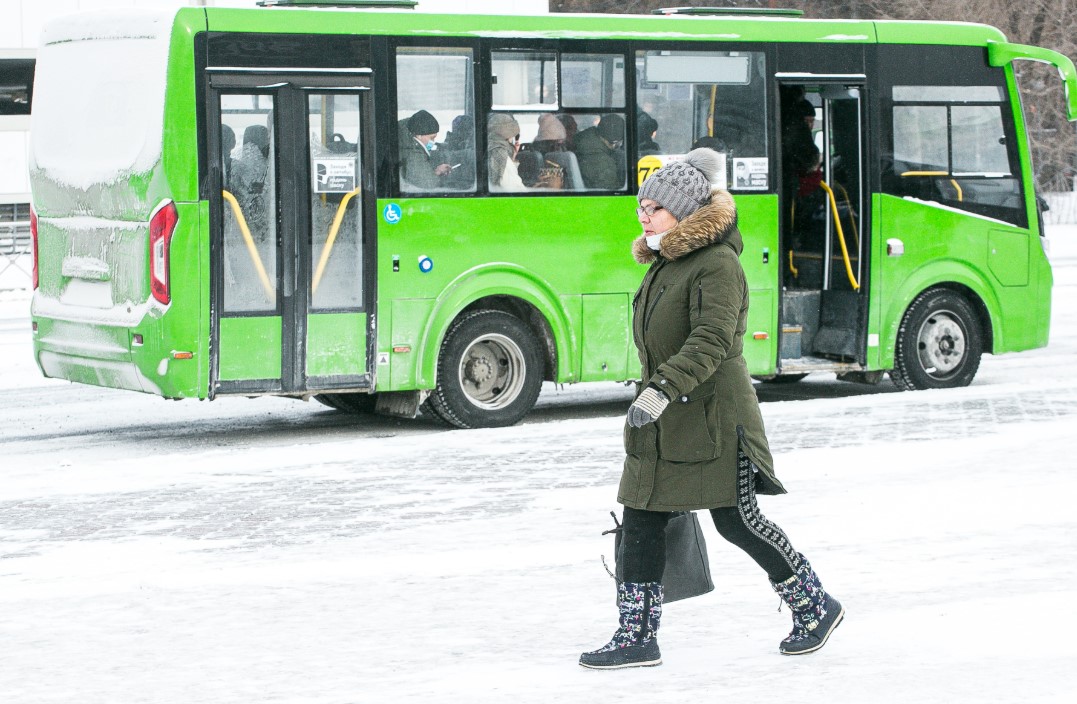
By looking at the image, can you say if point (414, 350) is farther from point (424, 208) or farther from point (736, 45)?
point (736, 45)

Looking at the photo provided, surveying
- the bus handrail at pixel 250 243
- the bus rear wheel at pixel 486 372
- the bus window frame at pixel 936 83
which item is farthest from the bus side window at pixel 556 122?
the bus window frame at pixel 936 83

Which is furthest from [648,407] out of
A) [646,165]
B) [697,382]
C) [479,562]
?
[646,165]

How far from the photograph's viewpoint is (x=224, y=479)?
10148mm

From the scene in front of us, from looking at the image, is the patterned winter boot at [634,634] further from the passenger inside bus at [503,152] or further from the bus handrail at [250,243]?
the passenger inside bus at [503,152]

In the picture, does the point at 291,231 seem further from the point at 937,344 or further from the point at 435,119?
the point at 937,344

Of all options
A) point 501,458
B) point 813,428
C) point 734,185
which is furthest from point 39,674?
point 734,185

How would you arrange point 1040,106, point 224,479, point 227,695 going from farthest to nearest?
1. point 1040,106
2. point 224,479
3. point 227,695

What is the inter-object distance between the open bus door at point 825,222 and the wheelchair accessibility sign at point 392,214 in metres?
3.14

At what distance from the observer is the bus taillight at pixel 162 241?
11172mm

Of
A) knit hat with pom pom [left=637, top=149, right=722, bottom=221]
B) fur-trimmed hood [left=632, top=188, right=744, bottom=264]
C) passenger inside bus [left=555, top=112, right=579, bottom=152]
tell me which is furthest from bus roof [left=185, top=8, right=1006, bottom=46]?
fur-trimmed hood [left=632, top=188, right=744, bottom=264]

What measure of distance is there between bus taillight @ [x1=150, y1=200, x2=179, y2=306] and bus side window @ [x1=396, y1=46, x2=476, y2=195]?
159cm

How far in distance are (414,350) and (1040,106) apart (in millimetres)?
35770

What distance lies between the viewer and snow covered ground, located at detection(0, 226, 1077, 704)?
601cm

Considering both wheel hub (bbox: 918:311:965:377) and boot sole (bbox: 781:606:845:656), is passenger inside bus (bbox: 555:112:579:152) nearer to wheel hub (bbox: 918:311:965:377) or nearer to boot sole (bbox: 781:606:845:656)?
wheel hub (bbox: 918:311:965:377)
